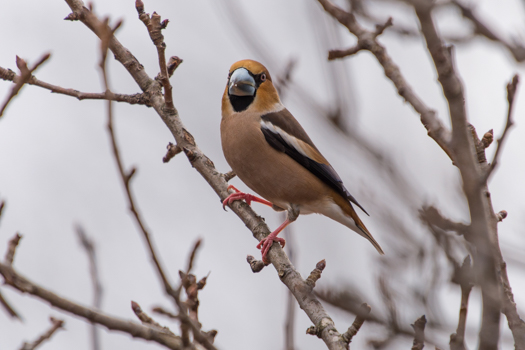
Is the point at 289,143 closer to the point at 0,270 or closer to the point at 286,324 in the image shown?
the point at 286,324

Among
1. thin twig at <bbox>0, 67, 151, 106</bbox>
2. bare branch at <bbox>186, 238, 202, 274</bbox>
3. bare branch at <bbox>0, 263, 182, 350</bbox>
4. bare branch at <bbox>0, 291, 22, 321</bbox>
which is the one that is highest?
thin twig at <bbox>0, 67, 151, 106</bbox>

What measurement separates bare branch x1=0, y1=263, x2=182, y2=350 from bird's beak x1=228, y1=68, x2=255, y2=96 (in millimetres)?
3185

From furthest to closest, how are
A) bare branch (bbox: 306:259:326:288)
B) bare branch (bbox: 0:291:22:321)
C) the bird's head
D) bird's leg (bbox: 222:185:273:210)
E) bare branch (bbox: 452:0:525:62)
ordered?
the bird's head
bird's leg (bbox: 222:185:273:210)
bare branch (bbox: 306:259:326:288)
bare branch (bbox: 0:291:22:321)
bare branch (bbox: 452:0:525:62)

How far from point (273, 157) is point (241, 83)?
79cm

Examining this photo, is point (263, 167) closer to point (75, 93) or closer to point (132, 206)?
point (75, 93)

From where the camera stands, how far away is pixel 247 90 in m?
5.17

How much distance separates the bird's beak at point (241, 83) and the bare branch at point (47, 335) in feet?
9.86

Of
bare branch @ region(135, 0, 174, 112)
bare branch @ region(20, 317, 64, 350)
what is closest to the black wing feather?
bare branch @ region(135, 0, 174, 112)

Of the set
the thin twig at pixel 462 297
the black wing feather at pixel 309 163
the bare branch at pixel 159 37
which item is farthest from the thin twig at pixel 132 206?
the black wing feather at pixel 309 163

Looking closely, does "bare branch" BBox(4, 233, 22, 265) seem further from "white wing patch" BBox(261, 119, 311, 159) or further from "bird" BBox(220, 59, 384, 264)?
"white wing patch" BBox(261, 119, 311, 159)

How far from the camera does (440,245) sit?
5.25ft

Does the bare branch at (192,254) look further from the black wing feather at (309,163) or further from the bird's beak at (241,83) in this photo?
the bird's beak at (241,83)

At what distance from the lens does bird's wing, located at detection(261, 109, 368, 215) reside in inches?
197

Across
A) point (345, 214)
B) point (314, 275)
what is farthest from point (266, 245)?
point (345, 214)
